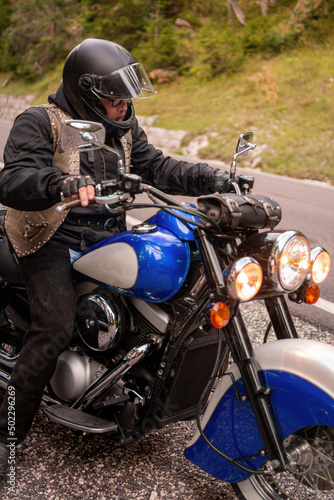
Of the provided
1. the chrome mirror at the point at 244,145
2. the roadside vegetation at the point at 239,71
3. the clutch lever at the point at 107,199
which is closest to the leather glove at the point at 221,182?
the chrome mirror at the point at 244,145

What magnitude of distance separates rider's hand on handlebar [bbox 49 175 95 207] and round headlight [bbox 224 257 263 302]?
549 millimetres

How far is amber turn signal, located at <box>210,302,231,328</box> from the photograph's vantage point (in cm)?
190

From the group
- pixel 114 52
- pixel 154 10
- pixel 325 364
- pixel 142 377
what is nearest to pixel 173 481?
pixel 142 377

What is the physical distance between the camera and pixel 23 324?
281cm

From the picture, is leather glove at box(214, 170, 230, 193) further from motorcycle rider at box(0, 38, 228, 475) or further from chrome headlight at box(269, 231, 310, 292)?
chrome headlight at box(269, 231, 310, 292)

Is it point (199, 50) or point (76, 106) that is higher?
point (76, 106)

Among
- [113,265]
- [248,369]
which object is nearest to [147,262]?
[113,265]

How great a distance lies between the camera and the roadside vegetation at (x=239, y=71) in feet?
49.9

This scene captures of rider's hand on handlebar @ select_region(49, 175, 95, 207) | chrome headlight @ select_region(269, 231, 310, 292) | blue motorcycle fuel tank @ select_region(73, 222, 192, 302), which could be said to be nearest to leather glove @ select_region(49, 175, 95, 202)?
rider's hand on handlebar @ select_region(49, 175, 95, 207)

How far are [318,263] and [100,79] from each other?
1.21m

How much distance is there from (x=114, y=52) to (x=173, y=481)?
76.3 inches

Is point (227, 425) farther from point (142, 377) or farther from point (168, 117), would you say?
point (168, 117)

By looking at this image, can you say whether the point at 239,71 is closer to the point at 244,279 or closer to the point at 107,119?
the point at 107,119

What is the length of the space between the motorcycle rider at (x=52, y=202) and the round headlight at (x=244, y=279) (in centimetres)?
79
